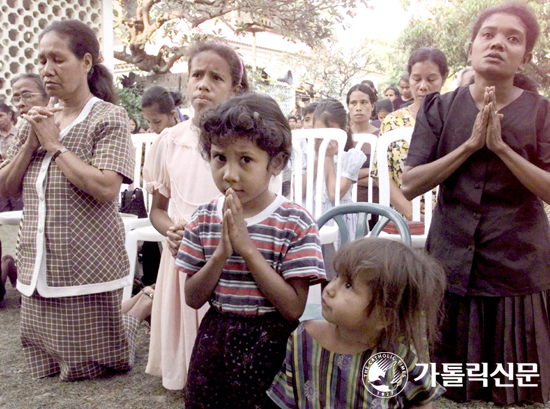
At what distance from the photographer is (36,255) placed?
2.76 metres

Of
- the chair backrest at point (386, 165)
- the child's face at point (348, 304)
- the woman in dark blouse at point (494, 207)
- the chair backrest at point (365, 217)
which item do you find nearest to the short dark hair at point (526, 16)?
the woman in dark blouse at point (494, 207)

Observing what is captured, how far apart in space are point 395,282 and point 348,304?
138 millimetres

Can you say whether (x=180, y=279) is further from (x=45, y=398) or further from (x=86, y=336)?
(x=45, y=398)

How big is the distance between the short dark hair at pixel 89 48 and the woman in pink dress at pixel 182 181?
633 millimetres

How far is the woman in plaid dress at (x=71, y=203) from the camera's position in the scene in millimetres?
2711

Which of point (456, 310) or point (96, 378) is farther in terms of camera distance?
point (96, 378)

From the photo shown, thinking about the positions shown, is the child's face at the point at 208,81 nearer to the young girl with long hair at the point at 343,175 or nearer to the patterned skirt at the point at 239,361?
the patterned skirt at the point at 239,361

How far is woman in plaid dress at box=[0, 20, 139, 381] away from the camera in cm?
271

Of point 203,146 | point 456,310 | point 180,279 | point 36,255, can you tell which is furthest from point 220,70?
point 456,310

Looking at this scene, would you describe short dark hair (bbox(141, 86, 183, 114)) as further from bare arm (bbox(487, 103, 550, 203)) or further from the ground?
bare arm (bbox(487, 103, 550, 203))

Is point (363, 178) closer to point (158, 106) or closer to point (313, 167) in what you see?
point (313, 167)

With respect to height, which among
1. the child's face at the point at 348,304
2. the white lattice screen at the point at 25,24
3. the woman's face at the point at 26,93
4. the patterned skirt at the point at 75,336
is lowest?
the patterned skirt at the point at 75,336

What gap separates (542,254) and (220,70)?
1.49 m

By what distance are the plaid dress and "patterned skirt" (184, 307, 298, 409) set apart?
119 centimetres
